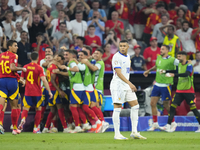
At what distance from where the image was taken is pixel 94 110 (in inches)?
426

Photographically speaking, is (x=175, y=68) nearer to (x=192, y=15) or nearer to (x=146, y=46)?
(x=146, y=46)

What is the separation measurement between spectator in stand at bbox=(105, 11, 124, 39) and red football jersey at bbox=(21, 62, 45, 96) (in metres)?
5.86

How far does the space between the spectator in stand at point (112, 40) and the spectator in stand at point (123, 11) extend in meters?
1.90

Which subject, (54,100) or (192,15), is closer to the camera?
(54,100)

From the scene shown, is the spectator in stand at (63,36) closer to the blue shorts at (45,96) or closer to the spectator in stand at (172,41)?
the blue shorts at (45,96)

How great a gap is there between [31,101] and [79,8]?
6.16 meters

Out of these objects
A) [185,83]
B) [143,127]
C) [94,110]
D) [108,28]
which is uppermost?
[108,28]

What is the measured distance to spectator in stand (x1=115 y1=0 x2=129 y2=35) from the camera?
16.3m

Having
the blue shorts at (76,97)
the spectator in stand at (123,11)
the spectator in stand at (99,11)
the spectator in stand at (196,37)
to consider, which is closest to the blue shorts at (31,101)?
the blue shorts at (76,97)

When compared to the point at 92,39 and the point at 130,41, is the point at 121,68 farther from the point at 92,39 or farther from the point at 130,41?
the point at 130,41

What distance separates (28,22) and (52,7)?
2.16m

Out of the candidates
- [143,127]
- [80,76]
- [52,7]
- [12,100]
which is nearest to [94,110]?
[80,76]

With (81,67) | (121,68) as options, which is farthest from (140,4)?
(121,68)

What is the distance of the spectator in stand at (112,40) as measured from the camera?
47.8ft
